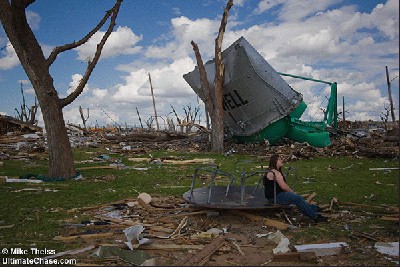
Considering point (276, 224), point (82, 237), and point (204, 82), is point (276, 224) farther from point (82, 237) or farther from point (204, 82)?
point (204, 82)

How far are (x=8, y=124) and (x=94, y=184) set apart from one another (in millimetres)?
20234

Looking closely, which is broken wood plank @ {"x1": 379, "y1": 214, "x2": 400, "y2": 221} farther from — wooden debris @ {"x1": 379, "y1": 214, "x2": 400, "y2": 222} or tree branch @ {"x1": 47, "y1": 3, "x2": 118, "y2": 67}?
tree branch @ {"x1": 47, "y1": 3, "x2": 118, "y2": 67}

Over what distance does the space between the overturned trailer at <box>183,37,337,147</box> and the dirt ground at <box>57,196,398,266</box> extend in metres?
11.7

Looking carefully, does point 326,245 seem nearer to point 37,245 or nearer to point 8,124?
point 37,245

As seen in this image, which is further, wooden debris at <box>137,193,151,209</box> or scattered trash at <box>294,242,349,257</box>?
wooden debris at <box>137,193,151,209</box>

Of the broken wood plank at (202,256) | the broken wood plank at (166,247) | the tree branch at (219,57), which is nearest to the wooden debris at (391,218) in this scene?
the broken wood plank at (202,256)

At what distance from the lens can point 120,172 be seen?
41.8 ft

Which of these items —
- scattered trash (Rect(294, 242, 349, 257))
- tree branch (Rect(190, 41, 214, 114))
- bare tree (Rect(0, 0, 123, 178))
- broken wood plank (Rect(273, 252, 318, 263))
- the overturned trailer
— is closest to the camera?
broken wood plank (Rect(273, 252, 318, 263))

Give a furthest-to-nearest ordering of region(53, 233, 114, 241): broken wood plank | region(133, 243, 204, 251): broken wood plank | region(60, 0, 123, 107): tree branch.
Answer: region(60, 0, 123, 107): tree branch
region(53, 233, 114, 241): broken wood plank
region(133, 243, 204, 251): broken wood plank

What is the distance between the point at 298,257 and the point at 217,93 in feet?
48.1

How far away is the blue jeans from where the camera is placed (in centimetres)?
648

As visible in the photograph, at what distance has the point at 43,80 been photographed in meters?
11.3

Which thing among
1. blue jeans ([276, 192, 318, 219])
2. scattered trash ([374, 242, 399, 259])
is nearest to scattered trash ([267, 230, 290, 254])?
blue jeans ([276, 192, 318, 219])

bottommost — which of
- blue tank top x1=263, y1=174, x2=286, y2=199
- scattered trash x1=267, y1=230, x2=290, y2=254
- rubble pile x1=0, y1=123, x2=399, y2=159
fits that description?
scattered trash x1=267, y1=230, x2=290, y2=254
